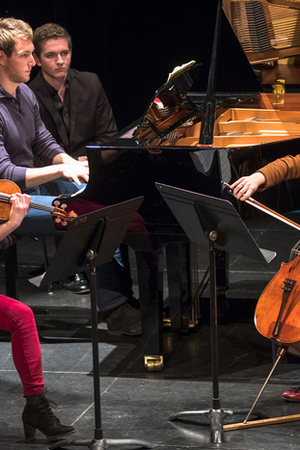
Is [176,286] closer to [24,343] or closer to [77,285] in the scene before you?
[77,285]

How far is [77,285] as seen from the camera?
15.3 feet

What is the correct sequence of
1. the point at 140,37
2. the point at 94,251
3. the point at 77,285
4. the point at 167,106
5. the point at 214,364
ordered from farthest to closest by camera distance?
the point at 140,37, the point at 77,285, the point at 167,106, the point at 214,364, the point at 94,251

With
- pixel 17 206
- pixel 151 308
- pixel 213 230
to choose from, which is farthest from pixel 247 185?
pixel 17 206

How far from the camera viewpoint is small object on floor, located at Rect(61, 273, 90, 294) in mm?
4617

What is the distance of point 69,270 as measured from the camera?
2.63 metres

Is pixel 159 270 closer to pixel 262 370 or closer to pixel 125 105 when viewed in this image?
pixel 262 370

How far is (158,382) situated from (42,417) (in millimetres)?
744

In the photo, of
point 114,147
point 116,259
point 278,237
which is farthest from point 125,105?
point 114,147

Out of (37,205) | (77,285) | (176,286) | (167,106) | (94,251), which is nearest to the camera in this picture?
(94,251)

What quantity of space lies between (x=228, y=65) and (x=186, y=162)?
3347mm

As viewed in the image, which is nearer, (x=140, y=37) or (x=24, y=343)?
(x=24, y=343)

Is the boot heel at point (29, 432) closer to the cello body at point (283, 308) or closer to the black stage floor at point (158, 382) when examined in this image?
the black stage floor at point (158, 382)

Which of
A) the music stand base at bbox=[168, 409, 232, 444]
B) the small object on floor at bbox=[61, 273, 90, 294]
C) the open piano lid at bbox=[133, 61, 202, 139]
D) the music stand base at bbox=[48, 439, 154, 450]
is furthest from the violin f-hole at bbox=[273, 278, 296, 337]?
the small object on floor at bbox=[61, 273, 90, 294]

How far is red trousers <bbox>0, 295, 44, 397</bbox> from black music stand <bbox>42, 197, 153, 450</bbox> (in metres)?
0.22
